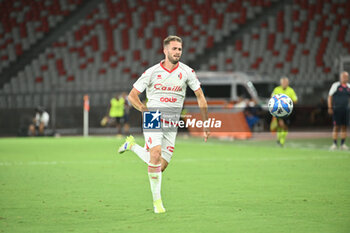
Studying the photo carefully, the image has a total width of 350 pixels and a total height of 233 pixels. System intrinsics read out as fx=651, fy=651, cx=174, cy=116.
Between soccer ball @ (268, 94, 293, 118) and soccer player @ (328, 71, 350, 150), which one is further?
soccer player @ (328, 71, 350, 150)

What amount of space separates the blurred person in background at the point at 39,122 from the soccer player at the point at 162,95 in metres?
22.1

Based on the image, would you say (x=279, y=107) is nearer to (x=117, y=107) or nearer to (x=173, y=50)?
(x=173, y=50)

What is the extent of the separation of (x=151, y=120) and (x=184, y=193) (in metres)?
2.43

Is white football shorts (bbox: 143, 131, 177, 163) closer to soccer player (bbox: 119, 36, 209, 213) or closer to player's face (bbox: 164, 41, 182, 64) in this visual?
soccer player (bbox: 119, 36, 209, 213)

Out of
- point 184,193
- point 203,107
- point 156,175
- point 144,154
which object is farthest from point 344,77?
point 156,175

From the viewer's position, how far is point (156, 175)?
828 cm

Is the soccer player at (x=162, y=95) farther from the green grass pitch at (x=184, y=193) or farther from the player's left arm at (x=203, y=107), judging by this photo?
the green grass pitch at (x=184, y=193)

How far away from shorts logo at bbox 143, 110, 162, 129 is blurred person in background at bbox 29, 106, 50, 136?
73.3ft

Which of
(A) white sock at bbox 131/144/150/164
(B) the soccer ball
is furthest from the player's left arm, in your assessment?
(B) the soccer ball

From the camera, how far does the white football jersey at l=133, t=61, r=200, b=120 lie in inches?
334

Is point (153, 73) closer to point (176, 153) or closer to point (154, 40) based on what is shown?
point (176, 153)

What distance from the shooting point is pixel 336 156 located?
17625 mm

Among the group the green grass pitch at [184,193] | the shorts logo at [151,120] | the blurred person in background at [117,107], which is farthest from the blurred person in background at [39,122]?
the shorts logo at [151,120]

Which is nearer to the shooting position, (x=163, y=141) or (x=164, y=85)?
(x=164, y=85)
